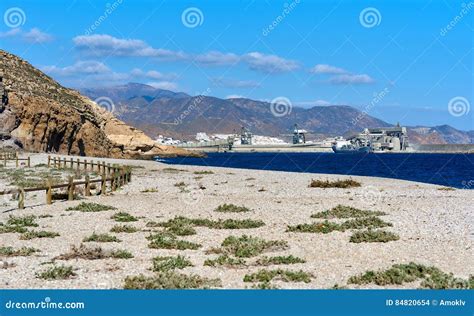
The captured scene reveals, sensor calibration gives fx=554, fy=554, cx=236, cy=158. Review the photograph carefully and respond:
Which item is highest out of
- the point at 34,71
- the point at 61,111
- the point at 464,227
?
the point at 34,71

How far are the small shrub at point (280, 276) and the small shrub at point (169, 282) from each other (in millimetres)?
824

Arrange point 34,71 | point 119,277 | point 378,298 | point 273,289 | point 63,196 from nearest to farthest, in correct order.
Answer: point 378,298 < point 273,289 < point 119,277 < point 63,196 < point 34,71

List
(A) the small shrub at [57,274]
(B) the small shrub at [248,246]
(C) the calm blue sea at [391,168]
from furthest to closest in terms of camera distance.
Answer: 1. (C) the calm blue sea at [391,168]
2. (B) the small shrub at [248,246]
3. (A) the small shrub at [57,274]

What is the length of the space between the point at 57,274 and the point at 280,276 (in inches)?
206

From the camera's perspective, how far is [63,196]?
30.3 m

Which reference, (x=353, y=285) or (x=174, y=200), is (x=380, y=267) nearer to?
(x=353, y=285)

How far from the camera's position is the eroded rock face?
92062 mm

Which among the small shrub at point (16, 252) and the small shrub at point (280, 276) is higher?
the small shrub at point (280, 276)

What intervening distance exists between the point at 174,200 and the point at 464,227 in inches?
611

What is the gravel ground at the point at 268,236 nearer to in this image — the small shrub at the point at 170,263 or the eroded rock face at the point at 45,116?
the small shrub at the point at 170,263

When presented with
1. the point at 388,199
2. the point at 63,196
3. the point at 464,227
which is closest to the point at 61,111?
the point at 63,196

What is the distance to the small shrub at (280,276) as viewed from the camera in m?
12.7

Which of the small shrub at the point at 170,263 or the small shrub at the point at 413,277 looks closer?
the small shrub at the point at 413,277

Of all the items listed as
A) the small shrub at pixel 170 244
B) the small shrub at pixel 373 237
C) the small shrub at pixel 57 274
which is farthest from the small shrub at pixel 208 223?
the small shrub at pixel 57 274
